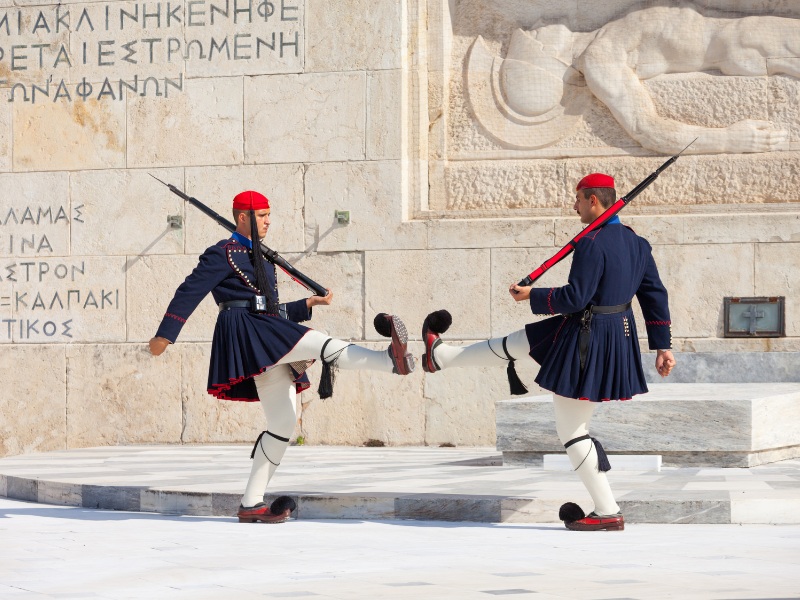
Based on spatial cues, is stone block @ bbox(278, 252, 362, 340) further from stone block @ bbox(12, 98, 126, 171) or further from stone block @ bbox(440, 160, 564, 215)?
stone block @ bbox(12, 98, 126, 171)

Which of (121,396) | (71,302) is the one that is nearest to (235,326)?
(121,396)

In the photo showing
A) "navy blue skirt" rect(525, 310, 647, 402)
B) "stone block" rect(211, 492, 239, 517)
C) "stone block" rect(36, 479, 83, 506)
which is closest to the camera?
"navy blue skirt" rect(525, 310, 647, 402)

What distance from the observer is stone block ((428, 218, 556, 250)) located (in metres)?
10.9

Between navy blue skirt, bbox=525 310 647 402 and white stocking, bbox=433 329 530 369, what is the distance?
0.14 meters

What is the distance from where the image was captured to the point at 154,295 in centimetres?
1145

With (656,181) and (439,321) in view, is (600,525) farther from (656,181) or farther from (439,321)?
(656,181)

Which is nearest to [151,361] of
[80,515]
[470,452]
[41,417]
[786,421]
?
[41,417]

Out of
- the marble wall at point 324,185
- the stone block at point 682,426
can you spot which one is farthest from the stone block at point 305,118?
the stone block at point 682,426

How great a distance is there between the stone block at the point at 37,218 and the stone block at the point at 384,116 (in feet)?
8.22

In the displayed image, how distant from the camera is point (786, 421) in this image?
29.5ft

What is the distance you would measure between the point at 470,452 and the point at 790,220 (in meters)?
2.95

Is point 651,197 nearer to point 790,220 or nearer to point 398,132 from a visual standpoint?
point 790,220

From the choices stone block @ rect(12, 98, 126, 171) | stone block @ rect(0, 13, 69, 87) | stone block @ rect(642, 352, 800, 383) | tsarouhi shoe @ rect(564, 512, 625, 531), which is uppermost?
stone block @ rect(0, 13, 69, 87)

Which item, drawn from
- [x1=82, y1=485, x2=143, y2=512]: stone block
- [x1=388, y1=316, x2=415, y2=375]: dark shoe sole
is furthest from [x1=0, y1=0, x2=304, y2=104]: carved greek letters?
[x1=388, y1=316, x2=415, y2=375]: dark shoe sole
